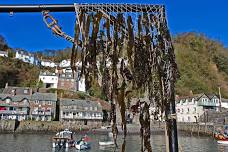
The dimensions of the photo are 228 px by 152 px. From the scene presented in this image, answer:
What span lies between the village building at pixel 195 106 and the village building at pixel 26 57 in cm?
6755

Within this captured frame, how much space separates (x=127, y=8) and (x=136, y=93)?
1.32 m

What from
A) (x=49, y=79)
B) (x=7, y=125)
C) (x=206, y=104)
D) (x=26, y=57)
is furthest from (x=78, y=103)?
(x=26, y=57)

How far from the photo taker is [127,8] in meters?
4.38

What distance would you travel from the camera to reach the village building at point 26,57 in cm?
12075

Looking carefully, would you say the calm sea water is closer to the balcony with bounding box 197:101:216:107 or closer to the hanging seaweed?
the hanging seaweed

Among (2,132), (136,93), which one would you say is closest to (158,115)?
(136,93)

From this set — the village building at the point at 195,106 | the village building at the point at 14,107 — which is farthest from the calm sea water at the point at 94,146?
the village building at the point at 195,106

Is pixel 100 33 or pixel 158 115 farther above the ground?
pixel 100 33

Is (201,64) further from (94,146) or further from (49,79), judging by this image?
(94,146)

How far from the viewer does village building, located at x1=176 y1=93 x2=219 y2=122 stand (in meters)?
85.4

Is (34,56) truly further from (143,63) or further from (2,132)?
(143,63)

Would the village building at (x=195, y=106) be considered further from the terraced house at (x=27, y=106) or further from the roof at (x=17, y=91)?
the roof at (x=17, y=91)

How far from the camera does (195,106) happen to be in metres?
85.5

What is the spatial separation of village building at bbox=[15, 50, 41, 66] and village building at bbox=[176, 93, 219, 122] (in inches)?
2660
